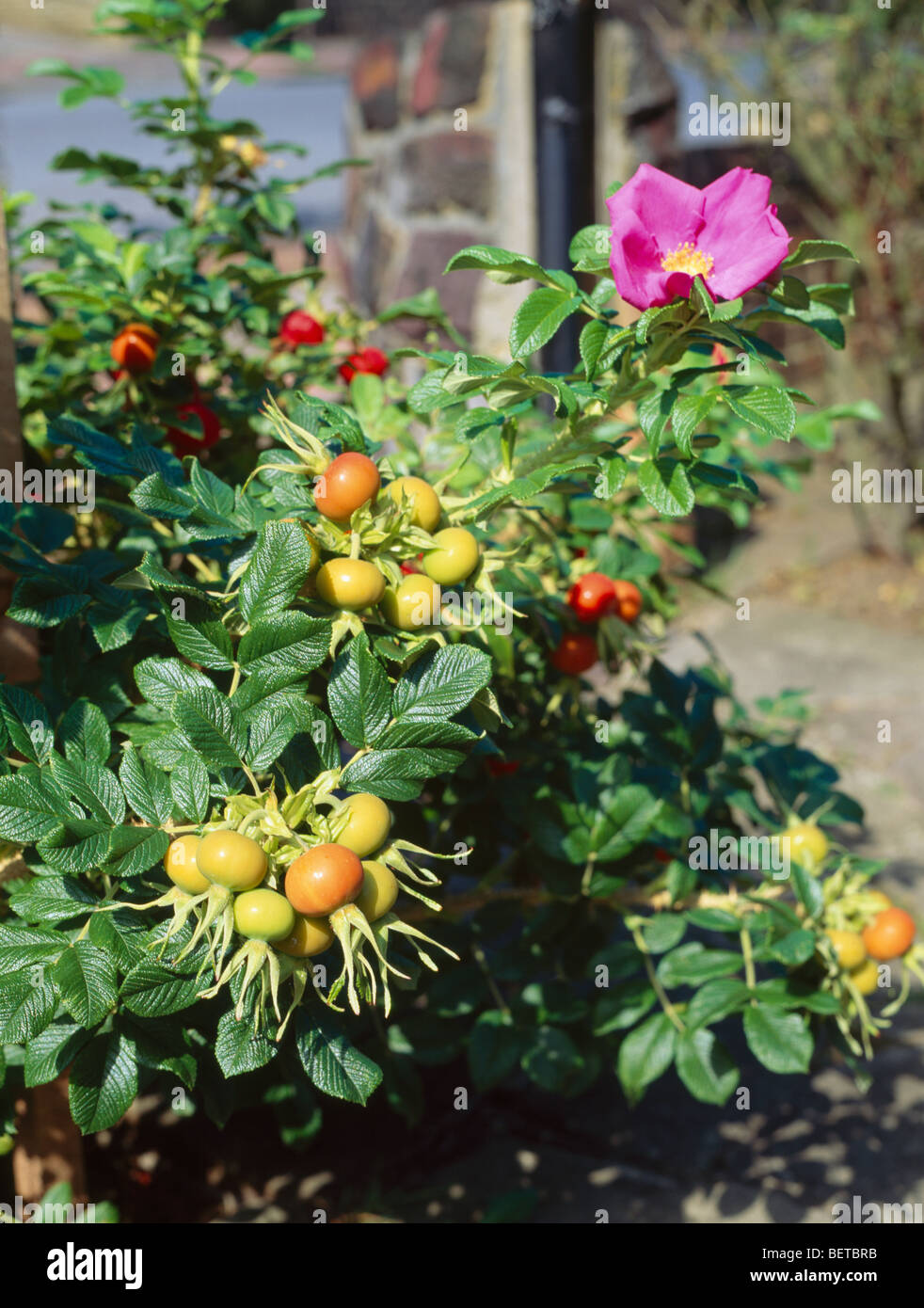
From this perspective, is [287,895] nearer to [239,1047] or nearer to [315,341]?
[239,1047]

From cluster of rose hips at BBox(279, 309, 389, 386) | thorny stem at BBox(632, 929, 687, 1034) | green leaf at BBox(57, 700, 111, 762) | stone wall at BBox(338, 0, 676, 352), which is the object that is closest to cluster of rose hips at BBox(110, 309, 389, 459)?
cluster of rose hips at BBox(279, 309, 389, 386)

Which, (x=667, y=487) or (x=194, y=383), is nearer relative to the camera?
(x=667, y=487)

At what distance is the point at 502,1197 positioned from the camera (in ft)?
4.56

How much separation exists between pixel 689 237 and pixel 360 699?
0.42 meters

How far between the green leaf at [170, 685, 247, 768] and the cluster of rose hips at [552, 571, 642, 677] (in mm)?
495

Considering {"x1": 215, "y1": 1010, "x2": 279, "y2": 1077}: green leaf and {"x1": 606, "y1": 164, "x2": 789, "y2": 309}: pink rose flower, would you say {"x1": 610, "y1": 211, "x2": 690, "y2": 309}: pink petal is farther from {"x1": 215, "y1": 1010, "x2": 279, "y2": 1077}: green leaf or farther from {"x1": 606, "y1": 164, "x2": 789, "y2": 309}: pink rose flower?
{"x1": 215, "y1": 1010, "x2": 279, "y2": 1077}: green leaf

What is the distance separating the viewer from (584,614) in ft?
4.01

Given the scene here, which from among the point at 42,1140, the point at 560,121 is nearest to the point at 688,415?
the point at 42,1140

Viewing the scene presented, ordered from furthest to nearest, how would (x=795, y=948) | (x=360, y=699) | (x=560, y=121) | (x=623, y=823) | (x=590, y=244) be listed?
(x=560, y=121)
(x=623, y=823)
(x=795, y=948)
(x=590, y=244)
(x=360, y=699)

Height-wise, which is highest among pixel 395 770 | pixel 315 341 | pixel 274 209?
pixel 274 209

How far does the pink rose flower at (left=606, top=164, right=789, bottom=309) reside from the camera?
2.63ft

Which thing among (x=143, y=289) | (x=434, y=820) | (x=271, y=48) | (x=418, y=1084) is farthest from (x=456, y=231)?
(x=418, y=1084)

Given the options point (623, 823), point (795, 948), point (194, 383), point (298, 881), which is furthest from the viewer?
point (194, 383)
